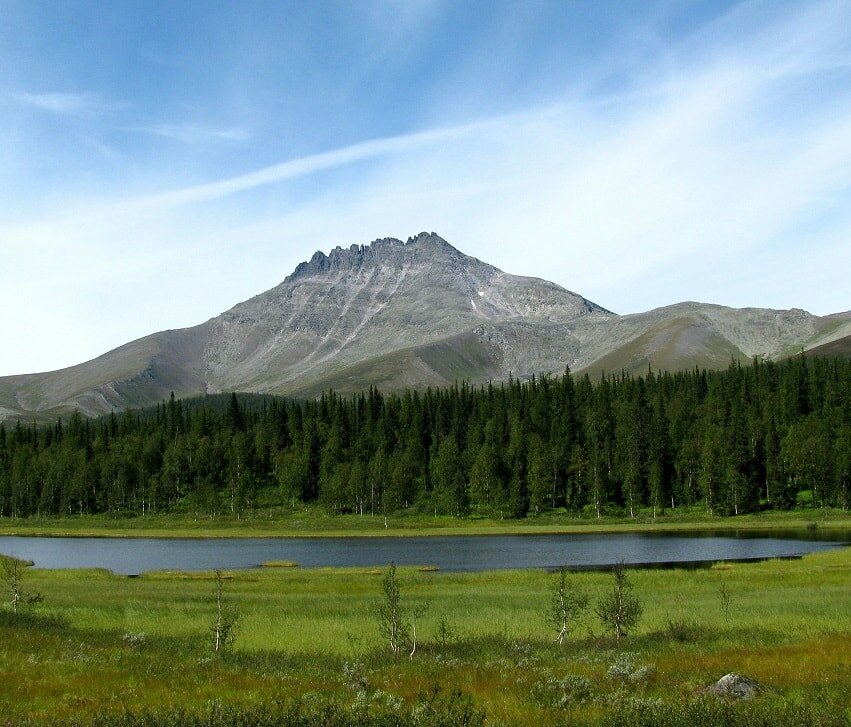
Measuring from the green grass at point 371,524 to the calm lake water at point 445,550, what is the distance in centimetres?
960

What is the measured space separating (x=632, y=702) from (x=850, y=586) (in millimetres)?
41861

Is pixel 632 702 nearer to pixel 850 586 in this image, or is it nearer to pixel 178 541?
pixel 850 586

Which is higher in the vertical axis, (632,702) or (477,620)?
(632,702)

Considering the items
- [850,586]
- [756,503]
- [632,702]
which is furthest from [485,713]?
[756,503]

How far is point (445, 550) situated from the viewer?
105125 mm

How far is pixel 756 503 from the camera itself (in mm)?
149625

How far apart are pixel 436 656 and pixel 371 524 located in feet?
408

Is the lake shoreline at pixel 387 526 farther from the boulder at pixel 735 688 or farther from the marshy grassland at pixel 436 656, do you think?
the boulder at pixel 735 688

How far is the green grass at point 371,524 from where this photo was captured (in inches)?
5236

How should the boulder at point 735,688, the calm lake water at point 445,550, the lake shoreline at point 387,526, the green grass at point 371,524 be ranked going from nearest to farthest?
1. the boulder at point 735,688
2. the calm lake water at point 445,550
3. the lake shoreline at point 387,526
4. the green grass at point 371,524

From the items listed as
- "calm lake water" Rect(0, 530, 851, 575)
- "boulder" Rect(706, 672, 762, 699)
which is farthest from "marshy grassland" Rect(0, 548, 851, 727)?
"calm lake water" Rect(0, 530, 851, 575)

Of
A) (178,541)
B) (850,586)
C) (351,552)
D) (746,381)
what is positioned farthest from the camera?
(746,381)

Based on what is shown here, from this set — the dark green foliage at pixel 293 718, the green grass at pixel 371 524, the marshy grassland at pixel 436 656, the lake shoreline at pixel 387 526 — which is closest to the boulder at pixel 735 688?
the marshy grassland at pixel 436 656

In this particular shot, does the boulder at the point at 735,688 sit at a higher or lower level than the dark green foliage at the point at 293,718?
lower
